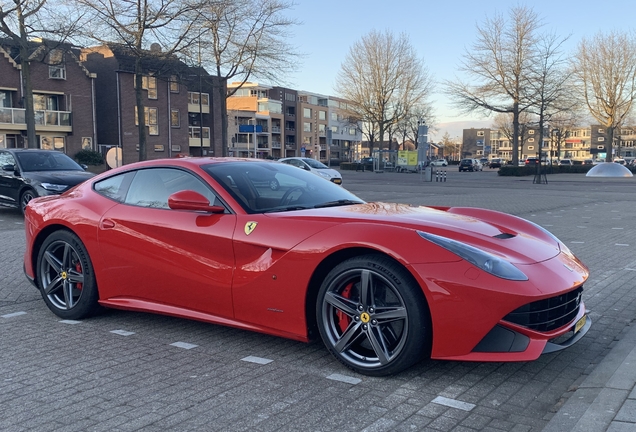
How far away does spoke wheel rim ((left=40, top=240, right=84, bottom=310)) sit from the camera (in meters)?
4.98

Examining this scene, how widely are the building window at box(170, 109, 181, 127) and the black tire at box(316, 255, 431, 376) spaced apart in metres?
53.2

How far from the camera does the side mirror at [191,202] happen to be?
13.6 ft

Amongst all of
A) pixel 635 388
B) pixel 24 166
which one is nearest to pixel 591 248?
pixel 635 388

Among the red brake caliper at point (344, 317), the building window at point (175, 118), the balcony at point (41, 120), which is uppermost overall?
the building window at point (175, 118)

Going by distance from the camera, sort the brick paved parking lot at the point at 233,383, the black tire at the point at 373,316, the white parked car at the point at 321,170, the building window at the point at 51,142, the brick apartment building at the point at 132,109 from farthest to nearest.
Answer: the brick apartment building at the point at 132,109 < the building window at the point at 51,142 < the white parked car at the point at 321,170 < the black tire at the point at 373,316 < the brick paved parking lot at the point at 233,383

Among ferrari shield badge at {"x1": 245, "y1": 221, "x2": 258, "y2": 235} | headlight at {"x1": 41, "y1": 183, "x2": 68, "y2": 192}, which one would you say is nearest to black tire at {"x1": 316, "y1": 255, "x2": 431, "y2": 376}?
ferrari shield badge at {"x1": 245, "y1": 221, "x2": 258, "y2": 235}

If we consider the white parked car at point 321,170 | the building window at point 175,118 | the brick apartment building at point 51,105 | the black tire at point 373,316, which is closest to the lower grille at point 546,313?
the black tire at point 373,316

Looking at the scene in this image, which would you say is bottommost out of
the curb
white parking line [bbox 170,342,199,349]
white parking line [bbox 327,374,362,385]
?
white parking line [bbox 170,342,199,349]

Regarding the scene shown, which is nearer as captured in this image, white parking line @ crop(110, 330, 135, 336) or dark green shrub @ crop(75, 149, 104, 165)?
white parking line @ crop(110, 330, 135, 336)

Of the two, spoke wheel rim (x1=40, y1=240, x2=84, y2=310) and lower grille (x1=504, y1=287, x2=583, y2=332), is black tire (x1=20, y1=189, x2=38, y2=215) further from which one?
lower grille (x1=504, y1=287, x2=583, y2=332)

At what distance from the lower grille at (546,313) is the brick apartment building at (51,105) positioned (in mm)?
41978

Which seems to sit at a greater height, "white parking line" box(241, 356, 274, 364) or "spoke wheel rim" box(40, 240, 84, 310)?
"spoke wheel rim" box(40, 240, 84, 310)

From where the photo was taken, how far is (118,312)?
5.25 metres

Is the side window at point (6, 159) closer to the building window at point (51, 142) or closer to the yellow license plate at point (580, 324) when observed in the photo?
the yellow license plate at point (580, 324)
